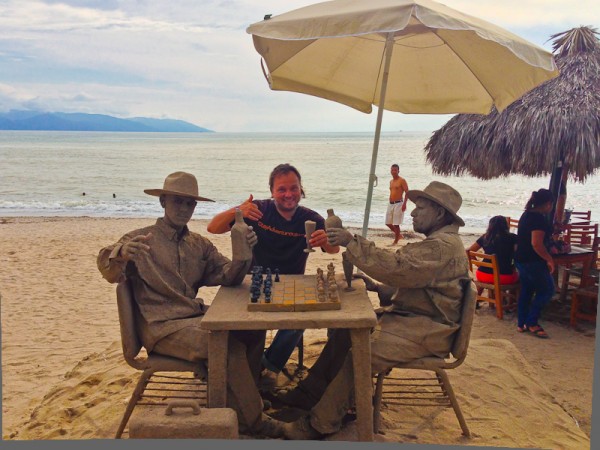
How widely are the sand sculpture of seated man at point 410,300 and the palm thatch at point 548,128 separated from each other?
4787mm

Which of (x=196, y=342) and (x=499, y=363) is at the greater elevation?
(x=196, y=342)

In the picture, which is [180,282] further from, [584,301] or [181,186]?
[584,301]

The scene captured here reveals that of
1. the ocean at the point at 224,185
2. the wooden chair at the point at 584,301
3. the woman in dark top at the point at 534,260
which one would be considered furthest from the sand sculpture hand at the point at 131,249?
the ocean at the point at 224,185

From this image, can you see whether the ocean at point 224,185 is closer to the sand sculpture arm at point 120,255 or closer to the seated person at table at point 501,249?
the seated person at table at point 501,249

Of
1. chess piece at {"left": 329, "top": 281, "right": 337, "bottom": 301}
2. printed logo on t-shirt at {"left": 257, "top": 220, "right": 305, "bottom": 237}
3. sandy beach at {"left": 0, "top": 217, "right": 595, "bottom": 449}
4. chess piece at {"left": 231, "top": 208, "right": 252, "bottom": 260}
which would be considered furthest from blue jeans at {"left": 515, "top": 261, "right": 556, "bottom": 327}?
chess piece at {"left": 231, "top": 208, "right": 252, "bottom": 260}

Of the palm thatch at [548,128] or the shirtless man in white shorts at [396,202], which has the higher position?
the palm thatch at [548,128]

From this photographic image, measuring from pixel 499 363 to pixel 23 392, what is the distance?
375 centimetres

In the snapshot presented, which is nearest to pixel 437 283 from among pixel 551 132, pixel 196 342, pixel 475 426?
pixel 475 426

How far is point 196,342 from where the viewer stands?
302 cm

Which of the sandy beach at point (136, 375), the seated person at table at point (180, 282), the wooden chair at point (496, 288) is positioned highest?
the seated person at table at point (180, 282)

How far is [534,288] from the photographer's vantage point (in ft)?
18.5

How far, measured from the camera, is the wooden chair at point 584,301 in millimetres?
5730

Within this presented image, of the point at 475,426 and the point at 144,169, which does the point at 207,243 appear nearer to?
the point at 475,426

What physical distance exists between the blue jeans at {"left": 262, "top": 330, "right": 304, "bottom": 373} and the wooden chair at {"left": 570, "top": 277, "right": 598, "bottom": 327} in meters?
3.56
